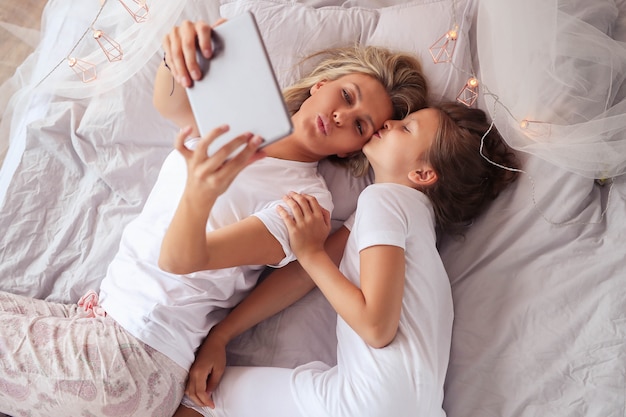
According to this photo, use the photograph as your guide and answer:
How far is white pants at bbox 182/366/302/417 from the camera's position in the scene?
101cm

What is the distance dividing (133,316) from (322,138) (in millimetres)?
537

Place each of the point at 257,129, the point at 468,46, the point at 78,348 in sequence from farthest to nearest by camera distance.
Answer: the point at 468,46, the point at 78,348, the point at 257,129

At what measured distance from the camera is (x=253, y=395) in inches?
40.7

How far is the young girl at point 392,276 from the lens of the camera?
0.95 m

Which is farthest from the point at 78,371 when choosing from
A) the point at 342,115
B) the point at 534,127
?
the point at 534,127

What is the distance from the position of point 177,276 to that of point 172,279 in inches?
0.5

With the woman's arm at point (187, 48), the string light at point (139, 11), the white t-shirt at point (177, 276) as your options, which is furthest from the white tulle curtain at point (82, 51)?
the woman's arm at point (187, 48)

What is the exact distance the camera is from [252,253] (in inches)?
38.3

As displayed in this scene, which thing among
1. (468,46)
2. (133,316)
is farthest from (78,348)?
(468,46)

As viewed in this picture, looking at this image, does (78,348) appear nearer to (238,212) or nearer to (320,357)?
(238,212)

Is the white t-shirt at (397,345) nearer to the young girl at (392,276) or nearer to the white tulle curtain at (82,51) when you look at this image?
the young girl at (392,276)

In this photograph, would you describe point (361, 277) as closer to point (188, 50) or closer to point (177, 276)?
point (177, 276)

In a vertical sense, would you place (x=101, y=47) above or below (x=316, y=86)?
above

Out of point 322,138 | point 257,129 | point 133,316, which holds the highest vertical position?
point 257,129
